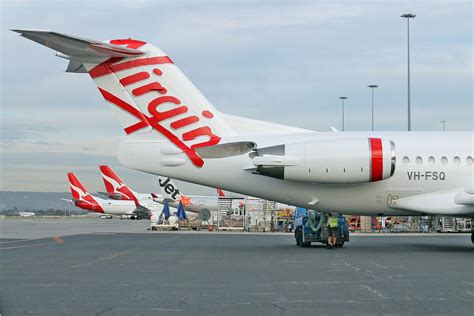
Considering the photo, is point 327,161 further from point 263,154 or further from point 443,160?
point 443,160

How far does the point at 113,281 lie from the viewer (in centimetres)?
1405

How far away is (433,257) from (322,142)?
5.53 metres

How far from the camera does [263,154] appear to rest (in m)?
24.2

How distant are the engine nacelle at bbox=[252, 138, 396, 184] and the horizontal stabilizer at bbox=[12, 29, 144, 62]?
6003 millimetres

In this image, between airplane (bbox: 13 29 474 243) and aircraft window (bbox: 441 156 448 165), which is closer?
airplane (bbox: 13 29 474 243)

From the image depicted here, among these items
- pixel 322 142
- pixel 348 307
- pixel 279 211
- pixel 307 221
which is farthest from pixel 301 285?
pixel 279 211

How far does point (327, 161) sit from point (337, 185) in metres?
1.68

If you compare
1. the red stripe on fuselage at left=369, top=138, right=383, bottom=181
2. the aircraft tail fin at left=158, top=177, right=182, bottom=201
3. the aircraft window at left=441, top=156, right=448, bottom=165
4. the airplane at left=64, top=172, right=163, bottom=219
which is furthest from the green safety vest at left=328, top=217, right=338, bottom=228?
the airplane at left=64, top=172, right=163, bottom=219

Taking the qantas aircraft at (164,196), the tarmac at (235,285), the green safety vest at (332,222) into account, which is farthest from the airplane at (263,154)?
the qantas aircraft at (164,196)

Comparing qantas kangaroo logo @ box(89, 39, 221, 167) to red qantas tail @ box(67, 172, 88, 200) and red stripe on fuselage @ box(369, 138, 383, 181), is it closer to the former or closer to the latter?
red stripe on fuselage @ box(369, 138, 383, 181)

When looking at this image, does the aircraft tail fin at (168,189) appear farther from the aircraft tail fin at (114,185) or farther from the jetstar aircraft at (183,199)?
the aircraft tail fin at (114,185)

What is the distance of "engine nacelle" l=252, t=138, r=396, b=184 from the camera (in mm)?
23969

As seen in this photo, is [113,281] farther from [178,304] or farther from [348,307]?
[348,307]

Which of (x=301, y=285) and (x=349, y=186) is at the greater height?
(x=349, y=186)
